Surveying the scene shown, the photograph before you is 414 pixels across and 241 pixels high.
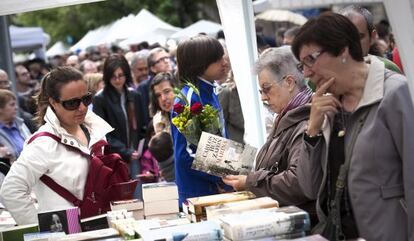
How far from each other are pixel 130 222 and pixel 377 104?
1.35 meters

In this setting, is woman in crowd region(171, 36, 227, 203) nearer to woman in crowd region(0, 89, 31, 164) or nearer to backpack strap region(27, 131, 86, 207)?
backpack strap region(27, 131, 86, 207)

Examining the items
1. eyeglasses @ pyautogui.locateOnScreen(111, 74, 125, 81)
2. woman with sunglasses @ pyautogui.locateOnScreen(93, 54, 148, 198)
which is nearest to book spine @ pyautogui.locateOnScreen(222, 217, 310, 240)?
woman with sunglasses @ pyautogui.locateOnScreen(93, 54, 148, 198)

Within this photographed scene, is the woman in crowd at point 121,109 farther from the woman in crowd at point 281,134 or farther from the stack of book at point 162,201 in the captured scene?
the woman in crowd at point 281,134

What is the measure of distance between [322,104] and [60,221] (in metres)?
1.62

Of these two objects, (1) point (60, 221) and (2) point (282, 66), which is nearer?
(1) point (60, 221)

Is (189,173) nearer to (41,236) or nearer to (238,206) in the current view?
(41,236)

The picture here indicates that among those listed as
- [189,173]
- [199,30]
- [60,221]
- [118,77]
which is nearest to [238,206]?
[60,221]

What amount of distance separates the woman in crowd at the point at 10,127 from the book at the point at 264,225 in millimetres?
5079

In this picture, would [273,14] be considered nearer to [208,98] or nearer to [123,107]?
[123,107]

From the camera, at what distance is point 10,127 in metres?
8.38

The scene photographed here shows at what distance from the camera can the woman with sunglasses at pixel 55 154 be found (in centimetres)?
472

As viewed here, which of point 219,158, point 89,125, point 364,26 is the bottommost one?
point 219,158

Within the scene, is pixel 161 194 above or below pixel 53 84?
below

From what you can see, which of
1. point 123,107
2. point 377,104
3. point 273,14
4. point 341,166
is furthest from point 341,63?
point 273,14
